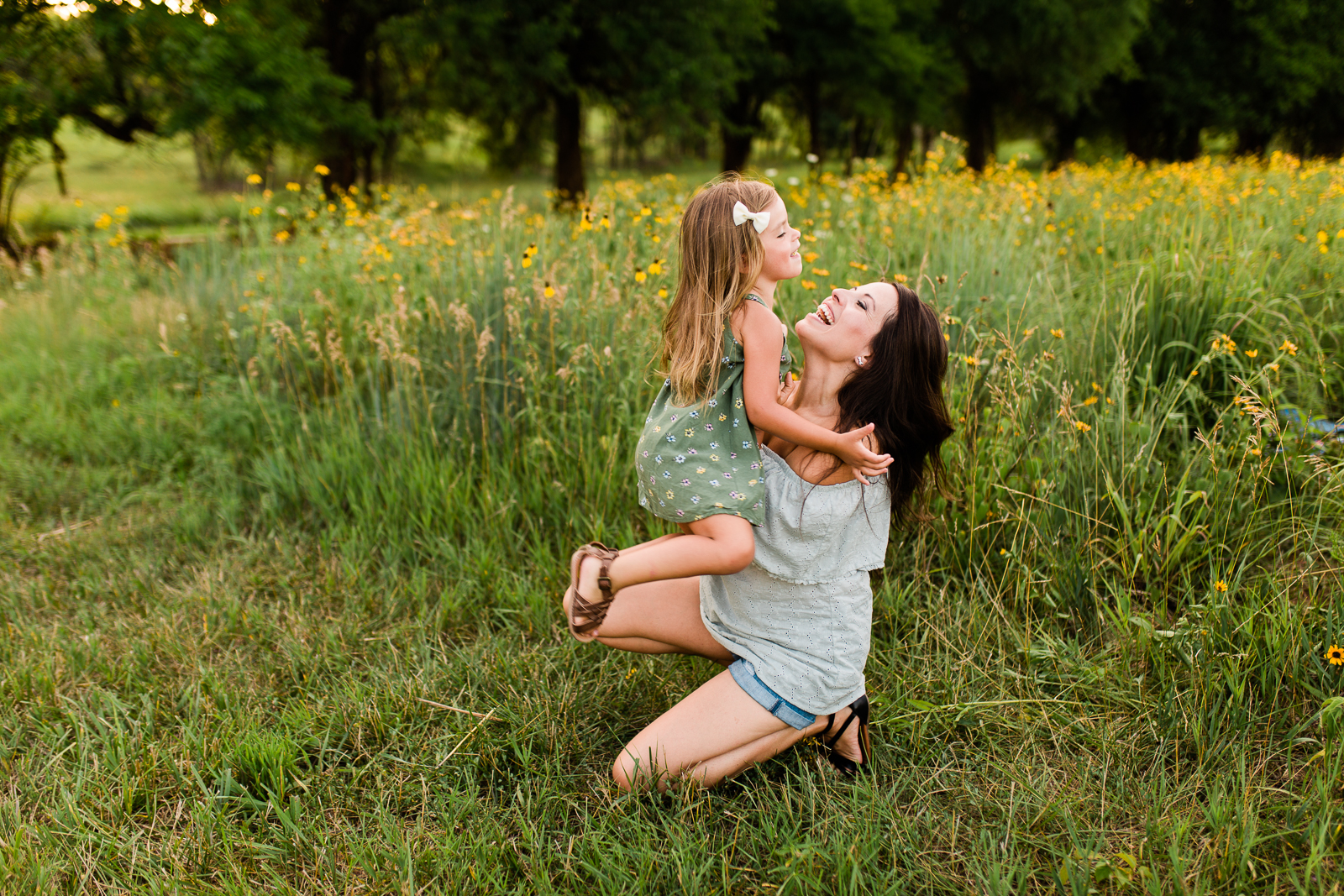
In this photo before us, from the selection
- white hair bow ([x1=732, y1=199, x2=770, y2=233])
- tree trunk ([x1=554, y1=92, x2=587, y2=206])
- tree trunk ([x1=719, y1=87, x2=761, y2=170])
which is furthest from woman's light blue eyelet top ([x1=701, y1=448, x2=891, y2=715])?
tree trunk ([x1=719, y1=87, x2=761, y2=170])

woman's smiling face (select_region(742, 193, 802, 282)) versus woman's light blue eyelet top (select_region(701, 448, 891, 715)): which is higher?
woman's smiling face (select_region(742, 193, 802, 282))

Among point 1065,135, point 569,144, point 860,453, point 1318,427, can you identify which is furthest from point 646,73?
point 1065,135

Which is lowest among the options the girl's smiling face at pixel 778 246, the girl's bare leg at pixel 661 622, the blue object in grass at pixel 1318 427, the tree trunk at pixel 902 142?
the girl's bare leg at pixel 661 622

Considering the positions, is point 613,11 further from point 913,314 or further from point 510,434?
point 913,314

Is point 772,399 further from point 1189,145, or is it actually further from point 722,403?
point 1189,145

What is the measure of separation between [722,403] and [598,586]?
577 millimetres

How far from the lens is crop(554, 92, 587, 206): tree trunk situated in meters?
14.6

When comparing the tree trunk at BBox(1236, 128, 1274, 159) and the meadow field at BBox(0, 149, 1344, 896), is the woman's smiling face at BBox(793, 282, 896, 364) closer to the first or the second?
the meadow field at BBox(0, 149, 1344, 896)

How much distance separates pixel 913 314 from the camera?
2.05m

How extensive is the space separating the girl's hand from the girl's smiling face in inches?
16.5

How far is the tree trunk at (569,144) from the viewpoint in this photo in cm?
1462

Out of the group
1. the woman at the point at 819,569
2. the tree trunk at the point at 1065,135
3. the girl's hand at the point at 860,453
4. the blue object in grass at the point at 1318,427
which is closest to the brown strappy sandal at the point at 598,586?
the woman at the point at 819,569

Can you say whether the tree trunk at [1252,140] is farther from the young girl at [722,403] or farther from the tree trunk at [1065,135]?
the young girl at [722,403]

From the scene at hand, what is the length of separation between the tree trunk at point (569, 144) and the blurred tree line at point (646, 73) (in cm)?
4
